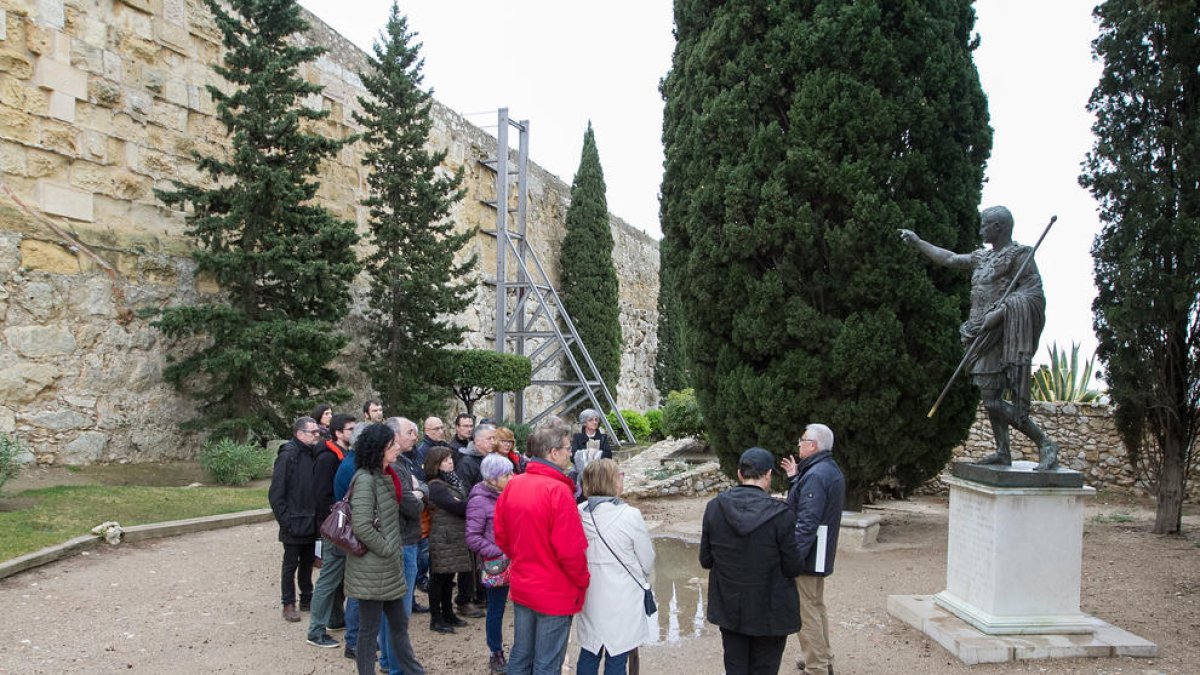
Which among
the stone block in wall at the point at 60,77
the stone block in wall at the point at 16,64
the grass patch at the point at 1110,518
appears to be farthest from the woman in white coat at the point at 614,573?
the stone block in wall at the point at 60,77

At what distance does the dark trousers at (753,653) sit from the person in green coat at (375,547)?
156cm

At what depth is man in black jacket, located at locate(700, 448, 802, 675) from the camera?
322cm

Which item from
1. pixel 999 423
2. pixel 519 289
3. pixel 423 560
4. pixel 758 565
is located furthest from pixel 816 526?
pixel 519 289

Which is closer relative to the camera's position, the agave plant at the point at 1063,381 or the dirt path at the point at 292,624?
the dirt path at the point at 292,624

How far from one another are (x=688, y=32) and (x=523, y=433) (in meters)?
7.33

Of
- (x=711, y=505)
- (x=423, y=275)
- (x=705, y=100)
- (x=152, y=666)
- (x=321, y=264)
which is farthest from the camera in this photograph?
(x=423, y=275)

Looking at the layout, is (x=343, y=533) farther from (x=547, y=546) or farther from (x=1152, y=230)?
(x=1152, y=230)

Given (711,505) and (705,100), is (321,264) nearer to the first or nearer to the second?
(705,100)

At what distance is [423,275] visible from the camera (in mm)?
11984

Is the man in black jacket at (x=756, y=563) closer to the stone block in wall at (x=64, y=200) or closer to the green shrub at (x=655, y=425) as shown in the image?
the stone block in wall at (x=64, y=200)

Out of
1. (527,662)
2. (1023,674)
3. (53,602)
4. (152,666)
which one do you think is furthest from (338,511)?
(1023,674)

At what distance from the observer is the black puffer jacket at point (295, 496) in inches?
192

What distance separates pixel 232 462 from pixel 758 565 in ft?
24.7

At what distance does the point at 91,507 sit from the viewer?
7.26 metres
